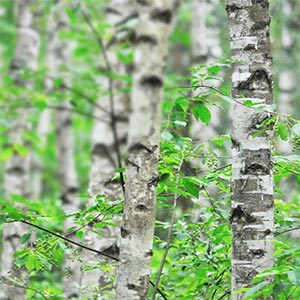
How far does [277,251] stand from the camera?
11.4 feet

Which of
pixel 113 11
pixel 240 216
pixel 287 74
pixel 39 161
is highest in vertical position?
pixel 287 74

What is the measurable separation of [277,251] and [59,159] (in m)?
7.86

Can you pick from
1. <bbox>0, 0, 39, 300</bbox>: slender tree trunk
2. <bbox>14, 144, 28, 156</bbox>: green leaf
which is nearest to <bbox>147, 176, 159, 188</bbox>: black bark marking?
<bbox>0, 0, 39, 300</bbox>: slender tree trunk

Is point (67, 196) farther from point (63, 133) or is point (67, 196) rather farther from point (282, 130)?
point (282, 130)

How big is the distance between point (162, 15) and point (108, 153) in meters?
3.78

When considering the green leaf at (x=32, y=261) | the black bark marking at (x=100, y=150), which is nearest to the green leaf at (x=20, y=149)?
the black bark marking at (x=100, y=150)

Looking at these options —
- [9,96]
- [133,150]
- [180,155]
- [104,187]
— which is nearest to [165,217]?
[104,187]

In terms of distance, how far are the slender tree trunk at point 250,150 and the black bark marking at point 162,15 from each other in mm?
924

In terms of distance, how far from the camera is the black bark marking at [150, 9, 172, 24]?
77.0 inches

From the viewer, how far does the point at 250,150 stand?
2.85 metres

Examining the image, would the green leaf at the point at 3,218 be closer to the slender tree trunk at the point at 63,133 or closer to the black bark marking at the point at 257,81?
the black bark marking at the point at 257,81

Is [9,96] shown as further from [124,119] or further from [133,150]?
[133,150]

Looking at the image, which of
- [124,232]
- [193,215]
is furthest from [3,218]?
[193,215]

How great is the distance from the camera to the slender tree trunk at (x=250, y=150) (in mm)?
2797
